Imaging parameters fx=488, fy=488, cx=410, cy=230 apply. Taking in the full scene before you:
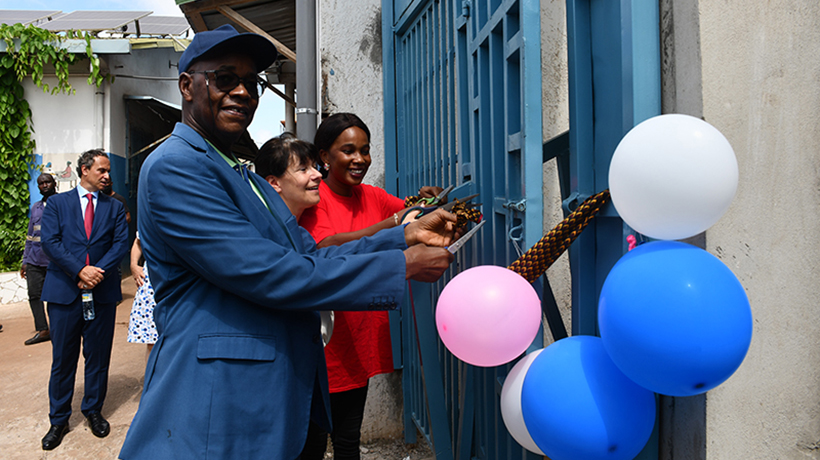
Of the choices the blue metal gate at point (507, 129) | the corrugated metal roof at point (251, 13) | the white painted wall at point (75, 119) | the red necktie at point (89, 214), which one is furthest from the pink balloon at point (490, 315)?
the white painted wall at point (75, 119)

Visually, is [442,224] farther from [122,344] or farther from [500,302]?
[122,344]

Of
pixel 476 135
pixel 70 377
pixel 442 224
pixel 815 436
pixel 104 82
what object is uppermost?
pixel 104 82

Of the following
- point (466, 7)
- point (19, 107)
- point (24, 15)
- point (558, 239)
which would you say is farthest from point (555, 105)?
point (24, 15)

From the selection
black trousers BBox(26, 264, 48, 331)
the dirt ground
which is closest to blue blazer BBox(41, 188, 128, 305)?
the dirt ground

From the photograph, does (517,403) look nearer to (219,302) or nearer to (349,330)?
(219,302)

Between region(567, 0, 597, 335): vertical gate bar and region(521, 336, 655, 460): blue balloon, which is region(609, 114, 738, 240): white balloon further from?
region(567, 0, 597, 335): vertical gate bar

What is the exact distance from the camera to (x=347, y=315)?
222 cm

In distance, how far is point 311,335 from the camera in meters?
1.53

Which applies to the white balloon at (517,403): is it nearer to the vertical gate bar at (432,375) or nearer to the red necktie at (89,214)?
the vertical gate bar at (432,375)

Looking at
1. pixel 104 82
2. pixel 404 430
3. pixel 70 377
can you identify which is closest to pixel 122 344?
pixel 70 377

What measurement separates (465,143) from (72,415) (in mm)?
4156

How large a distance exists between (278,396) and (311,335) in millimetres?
218

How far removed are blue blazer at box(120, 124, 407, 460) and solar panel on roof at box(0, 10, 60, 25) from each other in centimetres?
1091

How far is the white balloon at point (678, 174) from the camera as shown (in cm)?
85
